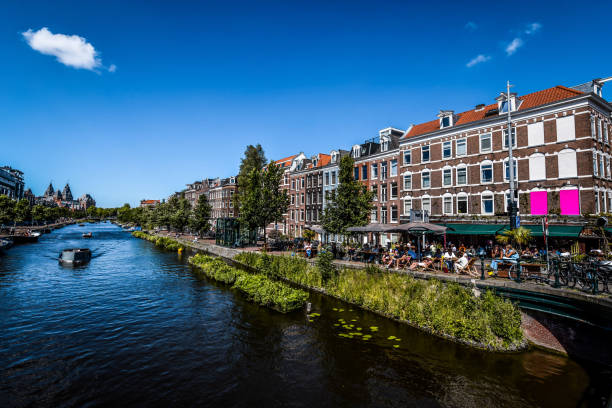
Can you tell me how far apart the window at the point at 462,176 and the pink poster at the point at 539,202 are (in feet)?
18.6

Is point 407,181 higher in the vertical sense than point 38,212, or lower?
higher

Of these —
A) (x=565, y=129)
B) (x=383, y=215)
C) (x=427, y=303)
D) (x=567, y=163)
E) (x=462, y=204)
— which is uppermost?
(x=565, y=129)

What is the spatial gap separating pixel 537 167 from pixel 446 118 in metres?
9.88

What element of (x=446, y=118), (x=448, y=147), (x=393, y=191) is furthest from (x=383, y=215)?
(x=446, y=118)

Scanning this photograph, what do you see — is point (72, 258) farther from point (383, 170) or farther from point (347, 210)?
point (383, 170)

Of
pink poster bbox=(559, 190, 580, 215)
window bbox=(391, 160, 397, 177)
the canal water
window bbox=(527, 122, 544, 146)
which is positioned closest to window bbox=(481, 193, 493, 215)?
pink poster bbox=(559, 190, 580, 215)

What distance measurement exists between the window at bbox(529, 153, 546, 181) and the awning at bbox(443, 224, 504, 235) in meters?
4.83

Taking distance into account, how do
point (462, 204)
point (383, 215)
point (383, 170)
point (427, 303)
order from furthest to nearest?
point (383, 170) → point (383, 215) → point (462, 204) → point (427, 303)

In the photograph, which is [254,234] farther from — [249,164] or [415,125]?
[415,125]

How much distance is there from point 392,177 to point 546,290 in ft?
84.1

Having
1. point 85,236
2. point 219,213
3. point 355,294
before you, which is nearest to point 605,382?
point 355,294

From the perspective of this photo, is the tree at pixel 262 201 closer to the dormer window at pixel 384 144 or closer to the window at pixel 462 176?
the dormer window at pixel 384 144

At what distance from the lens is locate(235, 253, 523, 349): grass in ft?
37.8

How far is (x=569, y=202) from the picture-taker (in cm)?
2291
